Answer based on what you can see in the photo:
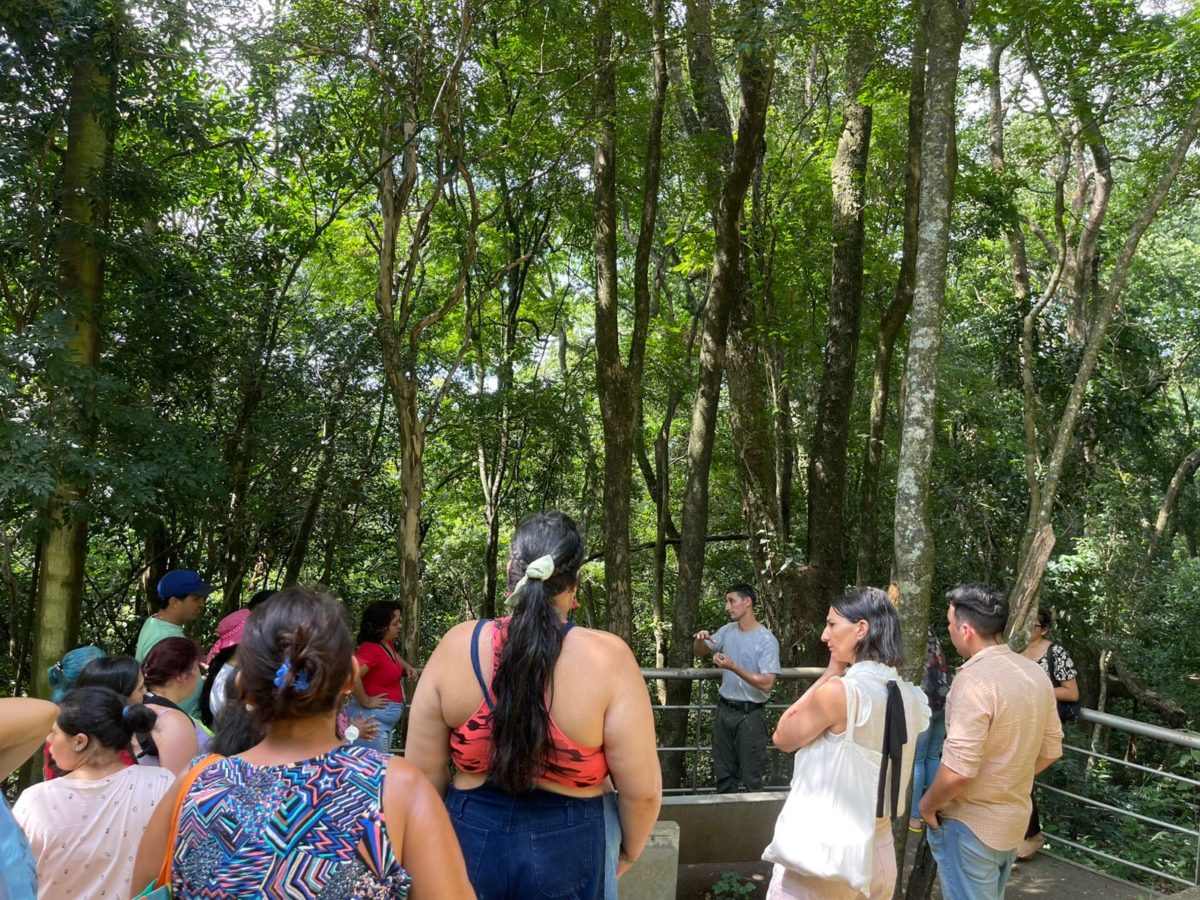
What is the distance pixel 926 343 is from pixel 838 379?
215 inches

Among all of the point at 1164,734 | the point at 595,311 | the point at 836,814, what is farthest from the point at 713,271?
the point at 836,814

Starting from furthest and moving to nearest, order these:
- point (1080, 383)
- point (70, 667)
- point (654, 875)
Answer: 1. point (1080, 383)
2. point (654, 875)
3. point (70, 667)

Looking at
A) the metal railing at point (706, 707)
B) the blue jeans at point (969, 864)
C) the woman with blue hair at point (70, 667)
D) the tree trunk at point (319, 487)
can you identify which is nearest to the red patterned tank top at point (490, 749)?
the woman with blue hair at point (70, 667)

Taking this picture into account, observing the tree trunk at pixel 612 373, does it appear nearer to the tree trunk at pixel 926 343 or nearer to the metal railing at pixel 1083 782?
the metal railing at pixel 1083 782

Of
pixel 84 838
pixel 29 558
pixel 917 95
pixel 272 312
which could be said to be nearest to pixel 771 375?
pixel 917 95

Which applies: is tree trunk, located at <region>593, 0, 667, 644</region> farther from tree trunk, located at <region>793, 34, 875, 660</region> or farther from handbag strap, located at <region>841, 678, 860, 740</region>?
handbag strap, located at <region>841, 678, 860, 740</region>

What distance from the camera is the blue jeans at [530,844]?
2359 mm

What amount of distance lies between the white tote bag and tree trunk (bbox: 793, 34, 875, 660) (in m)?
7.39

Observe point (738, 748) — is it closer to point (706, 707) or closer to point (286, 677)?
point (706, 707)

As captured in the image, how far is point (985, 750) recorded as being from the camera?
3730mm

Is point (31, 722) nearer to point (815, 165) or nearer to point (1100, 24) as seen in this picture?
point (1100, 24)

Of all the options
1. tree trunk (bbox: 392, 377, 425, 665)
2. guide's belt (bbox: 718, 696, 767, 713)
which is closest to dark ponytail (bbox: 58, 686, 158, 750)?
guide's belt (bbox: 718, 696, 767, 713)

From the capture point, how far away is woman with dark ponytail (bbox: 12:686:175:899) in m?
2.75

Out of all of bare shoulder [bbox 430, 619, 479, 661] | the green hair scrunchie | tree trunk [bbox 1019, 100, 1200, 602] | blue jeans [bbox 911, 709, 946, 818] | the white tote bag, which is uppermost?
tree trunk [bbox 1019, 100, 1200, 602]
